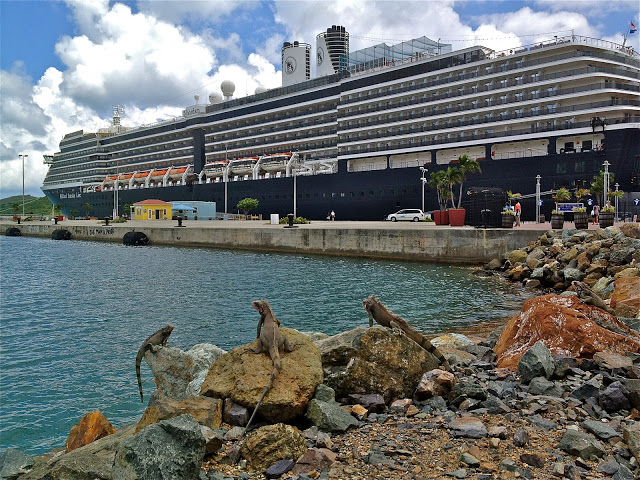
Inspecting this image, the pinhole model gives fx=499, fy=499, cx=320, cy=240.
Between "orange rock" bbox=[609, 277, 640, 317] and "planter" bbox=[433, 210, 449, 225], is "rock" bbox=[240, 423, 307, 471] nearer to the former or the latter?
Answer: "orange rock" bbox=[609, 277, 640, 317]

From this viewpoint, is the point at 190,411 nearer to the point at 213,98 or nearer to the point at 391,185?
the point at 391,185

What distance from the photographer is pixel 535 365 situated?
564 cm

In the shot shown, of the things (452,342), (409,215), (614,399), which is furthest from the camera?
(409,215)

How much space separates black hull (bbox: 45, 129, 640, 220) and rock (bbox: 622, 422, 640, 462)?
31297mm

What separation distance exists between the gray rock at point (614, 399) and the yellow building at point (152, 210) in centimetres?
5894

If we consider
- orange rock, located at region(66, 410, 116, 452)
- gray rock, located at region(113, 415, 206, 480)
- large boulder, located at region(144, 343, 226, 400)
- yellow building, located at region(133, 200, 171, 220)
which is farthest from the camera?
yellow building, located at region(133, 200, 171, 220)

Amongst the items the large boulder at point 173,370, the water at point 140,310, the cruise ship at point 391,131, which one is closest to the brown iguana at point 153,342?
the large boulder at point 173,370

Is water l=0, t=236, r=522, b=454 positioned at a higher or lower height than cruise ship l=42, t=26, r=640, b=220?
lower

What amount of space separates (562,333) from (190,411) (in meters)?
4.85

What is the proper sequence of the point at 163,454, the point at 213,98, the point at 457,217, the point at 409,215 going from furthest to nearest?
the point at 213,98, the point at 409,215, the point at 457,217, the point at 163,454

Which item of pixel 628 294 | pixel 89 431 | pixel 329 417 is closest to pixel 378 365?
pixel 329 417

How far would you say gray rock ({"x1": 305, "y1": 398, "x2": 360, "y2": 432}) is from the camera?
15.2ft

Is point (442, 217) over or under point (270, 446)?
over

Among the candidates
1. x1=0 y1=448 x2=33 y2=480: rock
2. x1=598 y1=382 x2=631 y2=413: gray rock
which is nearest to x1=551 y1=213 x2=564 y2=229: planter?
x1=598 y1=382 x2=631 y2=413: gray rock
